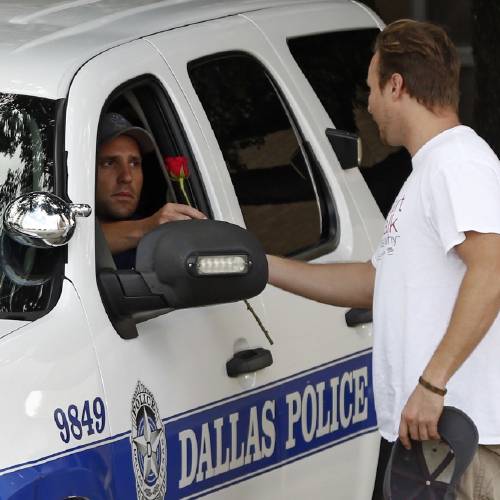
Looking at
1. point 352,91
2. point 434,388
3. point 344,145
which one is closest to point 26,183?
point 434,388

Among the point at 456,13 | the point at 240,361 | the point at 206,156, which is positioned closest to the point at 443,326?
the point at 240,361

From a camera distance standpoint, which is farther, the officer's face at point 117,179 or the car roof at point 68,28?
the officer's face at point 117,179

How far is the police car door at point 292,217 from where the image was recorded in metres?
4.44

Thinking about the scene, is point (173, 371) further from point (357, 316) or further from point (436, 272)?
point (357, 316)

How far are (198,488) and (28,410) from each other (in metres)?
0.74

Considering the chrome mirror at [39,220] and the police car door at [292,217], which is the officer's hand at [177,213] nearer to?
the police car door at [292,217]

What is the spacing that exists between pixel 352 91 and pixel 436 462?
1.74 metres

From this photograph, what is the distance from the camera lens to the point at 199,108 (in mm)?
4383

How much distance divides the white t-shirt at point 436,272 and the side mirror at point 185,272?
0.37m

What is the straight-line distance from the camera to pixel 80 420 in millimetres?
3592

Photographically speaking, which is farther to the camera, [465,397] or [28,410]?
[465,397]

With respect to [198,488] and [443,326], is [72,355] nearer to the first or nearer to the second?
[198,488]

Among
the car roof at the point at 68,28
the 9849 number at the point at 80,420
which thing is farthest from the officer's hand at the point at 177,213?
the 9849 number at the point at 80,420

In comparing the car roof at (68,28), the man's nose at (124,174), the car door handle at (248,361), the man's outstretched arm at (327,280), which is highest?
the car roof at (68,28)
